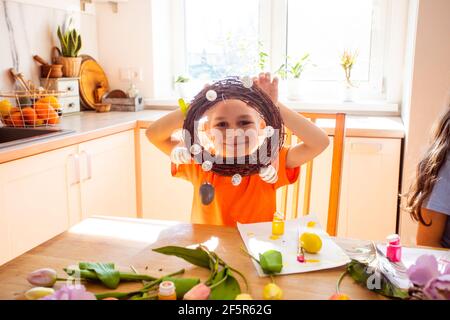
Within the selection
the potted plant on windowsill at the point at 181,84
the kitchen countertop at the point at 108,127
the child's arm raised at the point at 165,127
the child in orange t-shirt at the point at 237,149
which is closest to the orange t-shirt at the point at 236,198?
the child in orange t-shirt at the point at 237,149

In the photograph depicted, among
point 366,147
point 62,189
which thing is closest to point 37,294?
point 62,189

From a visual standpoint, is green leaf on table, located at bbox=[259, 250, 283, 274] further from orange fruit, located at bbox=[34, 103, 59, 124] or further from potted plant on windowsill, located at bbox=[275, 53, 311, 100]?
potted plant on windowsill, located at bbox=[275, 53, 311, 100]

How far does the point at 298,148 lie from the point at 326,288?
1.82 feet

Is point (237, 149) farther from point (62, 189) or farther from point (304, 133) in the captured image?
point (62, 189)

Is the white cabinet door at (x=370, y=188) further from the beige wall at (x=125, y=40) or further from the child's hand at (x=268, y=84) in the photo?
the beige wall at (x=125, y=40)

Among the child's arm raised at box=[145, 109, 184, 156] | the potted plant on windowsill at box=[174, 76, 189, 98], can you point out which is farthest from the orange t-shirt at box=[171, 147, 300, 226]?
the potted plant on windowsill at box=[174, 76, 189, 98]

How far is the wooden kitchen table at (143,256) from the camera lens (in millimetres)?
787

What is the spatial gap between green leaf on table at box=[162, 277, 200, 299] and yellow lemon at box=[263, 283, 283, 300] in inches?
4.6

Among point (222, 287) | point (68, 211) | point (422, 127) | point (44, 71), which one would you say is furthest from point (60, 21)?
point (222, 287)

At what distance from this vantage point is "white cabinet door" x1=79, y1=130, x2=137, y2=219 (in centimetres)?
207

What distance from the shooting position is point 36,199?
1769 mm

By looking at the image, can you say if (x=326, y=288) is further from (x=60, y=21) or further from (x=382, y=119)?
(x=60, y=21)

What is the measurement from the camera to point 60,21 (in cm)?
259

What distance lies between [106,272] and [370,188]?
1607 millimetres
